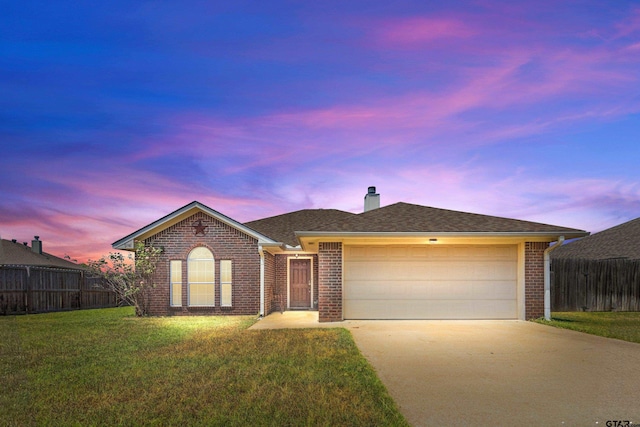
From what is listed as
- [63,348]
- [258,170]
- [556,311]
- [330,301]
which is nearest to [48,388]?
[63,348]

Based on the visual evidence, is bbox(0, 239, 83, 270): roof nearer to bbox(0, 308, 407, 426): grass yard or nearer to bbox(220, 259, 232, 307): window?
bbox(220, 259, 232, 307): window

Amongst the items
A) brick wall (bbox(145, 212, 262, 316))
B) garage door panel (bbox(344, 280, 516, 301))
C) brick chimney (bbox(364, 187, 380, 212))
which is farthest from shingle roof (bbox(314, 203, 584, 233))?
brick chimney (bbox(364, 187, 380, 212))

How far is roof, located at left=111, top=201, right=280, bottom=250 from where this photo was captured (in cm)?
1523

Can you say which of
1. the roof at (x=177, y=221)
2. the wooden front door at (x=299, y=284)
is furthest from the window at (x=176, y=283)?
the wooden front door at (x=299, y=284)

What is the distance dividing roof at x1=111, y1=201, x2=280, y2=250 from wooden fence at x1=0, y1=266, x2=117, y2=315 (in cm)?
592

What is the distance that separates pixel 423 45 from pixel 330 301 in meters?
7.82

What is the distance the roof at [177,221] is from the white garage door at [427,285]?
3.62m

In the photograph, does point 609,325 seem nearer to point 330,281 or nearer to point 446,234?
point 446,234

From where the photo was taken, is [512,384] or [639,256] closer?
[512,384]

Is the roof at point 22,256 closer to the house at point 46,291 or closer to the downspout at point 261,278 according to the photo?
the house at point 46,291

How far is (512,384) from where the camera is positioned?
5945 millimetres

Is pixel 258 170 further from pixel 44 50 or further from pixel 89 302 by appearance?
pixel 89 302

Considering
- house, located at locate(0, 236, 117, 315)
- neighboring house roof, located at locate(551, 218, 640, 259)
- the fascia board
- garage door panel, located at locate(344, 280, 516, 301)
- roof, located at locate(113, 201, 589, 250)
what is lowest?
house, located at locate(0, 236, 117, 315)

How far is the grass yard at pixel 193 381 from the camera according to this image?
4.73 meters
